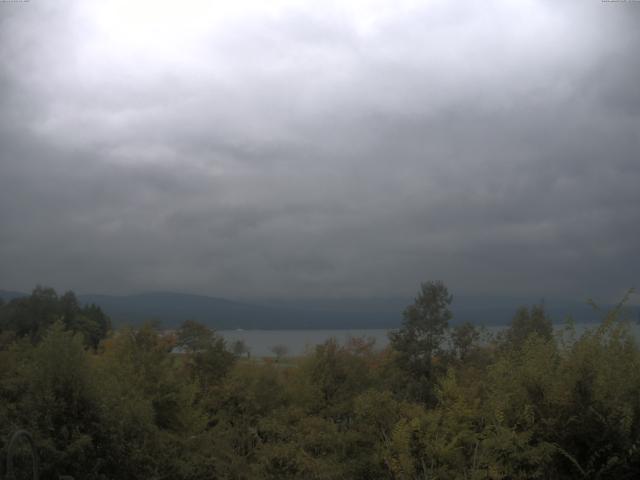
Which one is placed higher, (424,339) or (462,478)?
(424,339)

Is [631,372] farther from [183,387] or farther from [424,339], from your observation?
[424,339]

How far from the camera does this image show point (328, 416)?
545 inches

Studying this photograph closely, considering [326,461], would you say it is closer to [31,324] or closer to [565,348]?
[565,348]

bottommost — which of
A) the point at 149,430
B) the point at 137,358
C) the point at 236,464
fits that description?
the point at 236,464

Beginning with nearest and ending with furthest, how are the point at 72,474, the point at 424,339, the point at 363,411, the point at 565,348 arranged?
the point at 72,474 < the point at 565,348 < the point at 363,411 < the point at 424,339

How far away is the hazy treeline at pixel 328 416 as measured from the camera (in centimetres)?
895

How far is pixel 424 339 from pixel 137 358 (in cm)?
866

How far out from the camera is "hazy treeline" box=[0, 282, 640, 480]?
29.3 feet

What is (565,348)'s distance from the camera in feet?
32.7

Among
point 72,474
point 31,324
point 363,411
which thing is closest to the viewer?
point 72,474

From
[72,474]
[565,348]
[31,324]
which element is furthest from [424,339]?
[31,324]

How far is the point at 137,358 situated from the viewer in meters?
13.9

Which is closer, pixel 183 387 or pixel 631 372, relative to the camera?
pixel 631 372

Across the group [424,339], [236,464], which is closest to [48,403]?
[236,464]
